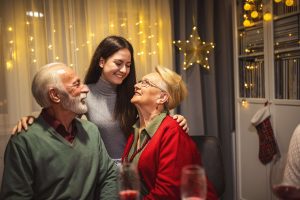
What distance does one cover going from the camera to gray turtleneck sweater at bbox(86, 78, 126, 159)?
6.93 ft

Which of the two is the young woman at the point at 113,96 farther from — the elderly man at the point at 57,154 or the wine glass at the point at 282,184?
the wine glass at the point at 282,184

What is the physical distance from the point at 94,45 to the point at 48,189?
5.35 feet

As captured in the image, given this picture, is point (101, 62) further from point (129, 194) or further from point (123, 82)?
point (129, 194)

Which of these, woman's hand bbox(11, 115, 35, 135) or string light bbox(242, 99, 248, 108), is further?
string light bbox(242, 99, 248, 108)

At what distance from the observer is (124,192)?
104 centimetres

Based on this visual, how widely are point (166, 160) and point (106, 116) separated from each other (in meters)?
0.67

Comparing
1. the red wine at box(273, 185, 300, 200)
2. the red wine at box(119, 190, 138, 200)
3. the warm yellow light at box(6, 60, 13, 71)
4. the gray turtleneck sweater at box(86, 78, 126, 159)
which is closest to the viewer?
the red wine at box(273, 185, 300, 200)

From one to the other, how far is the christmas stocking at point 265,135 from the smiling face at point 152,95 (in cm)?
135

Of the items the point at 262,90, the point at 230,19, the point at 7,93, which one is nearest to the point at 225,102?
the point at 262,90

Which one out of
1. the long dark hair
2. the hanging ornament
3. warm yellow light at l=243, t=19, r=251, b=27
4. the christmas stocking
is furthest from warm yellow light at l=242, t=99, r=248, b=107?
the long dark hair

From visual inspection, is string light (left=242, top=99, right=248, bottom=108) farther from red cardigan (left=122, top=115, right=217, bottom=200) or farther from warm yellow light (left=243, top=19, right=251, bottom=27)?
red cardigan (left=122, top=115, right=217, bottom=200)

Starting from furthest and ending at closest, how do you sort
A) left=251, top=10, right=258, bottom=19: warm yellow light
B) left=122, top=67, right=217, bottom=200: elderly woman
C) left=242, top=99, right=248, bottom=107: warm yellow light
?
1. left=242, top=99, right=248, bottom=107: warm yellow light
2. left=251, top=10, right=258, bottom=19: warm yellow light
3. left=122, top=67, right=217, bottom=200: elderly woman

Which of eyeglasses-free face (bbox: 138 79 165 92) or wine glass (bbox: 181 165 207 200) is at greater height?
eyeglasses-free face (bbox: 138 79 165 92)

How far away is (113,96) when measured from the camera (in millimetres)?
2213
